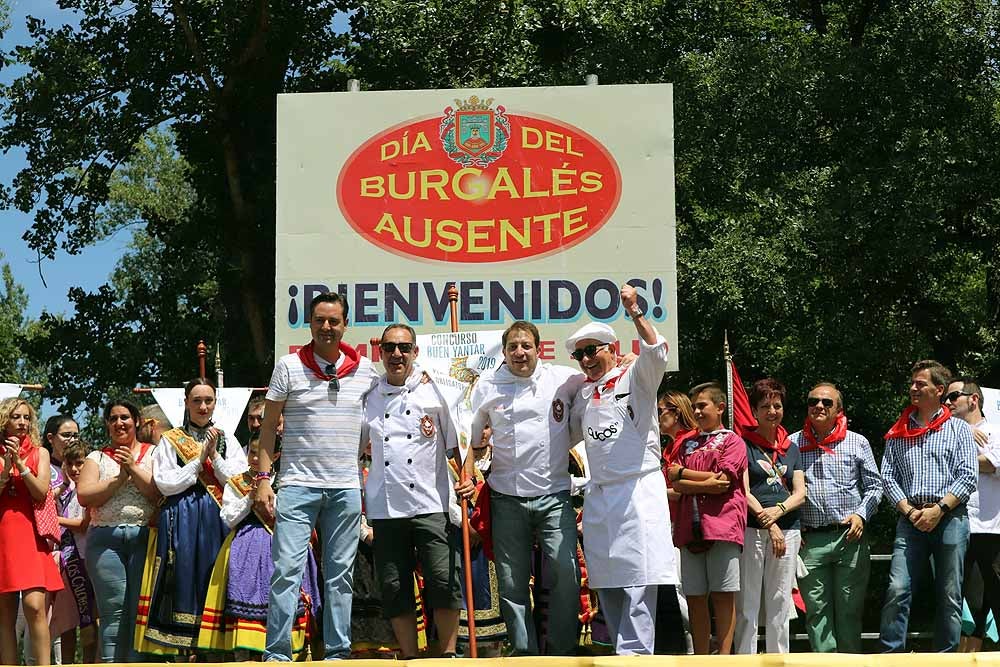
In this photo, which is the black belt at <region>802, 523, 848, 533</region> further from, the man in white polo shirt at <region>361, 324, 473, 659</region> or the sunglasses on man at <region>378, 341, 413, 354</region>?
the sunglasses on man at <region>378, 341, 413, 354</region>

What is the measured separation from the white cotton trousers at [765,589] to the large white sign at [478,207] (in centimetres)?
209

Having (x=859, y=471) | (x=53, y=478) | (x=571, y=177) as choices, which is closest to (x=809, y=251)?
(x=571, y=177)

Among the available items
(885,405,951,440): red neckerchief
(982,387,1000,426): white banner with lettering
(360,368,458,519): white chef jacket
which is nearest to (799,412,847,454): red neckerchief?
(885,405,951,440): red neckerchief

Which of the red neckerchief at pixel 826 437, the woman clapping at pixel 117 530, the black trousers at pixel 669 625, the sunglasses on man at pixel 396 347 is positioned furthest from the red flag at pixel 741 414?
the woman clapping at pixel 117 530

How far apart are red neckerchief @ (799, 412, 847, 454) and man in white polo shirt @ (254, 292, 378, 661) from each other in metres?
2.53

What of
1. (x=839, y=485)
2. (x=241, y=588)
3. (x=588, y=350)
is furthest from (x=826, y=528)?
(x=241, y=588)

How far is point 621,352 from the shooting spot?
9.45m

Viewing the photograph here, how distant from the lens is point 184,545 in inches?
307

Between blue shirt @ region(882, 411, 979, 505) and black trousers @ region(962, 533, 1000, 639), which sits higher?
blue shirt @ region(882, 411, 979, 505)

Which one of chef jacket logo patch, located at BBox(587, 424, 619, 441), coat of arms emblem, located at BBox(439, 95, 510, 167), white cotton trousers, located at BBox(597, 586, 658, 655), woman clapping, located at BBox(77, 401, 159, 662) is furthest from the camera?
coat of arms emblem, located at BBox(439, 95, 510, 167)

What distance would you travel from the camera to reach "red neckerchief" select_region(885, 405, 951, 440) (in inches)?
303

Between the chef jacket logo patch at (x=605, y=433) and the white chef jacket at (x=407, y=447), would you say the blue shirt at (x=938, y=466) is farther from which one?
the white chef jacket at (x=407, y=447)

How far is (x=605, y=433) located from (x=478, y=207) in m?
3.53

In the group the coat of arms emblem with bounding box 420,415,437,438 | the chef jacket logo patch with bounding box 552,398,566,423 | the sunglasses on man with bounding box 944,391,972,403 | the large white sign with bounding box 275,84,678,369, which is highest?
the large white sign with bounding box 275,84,678,369
